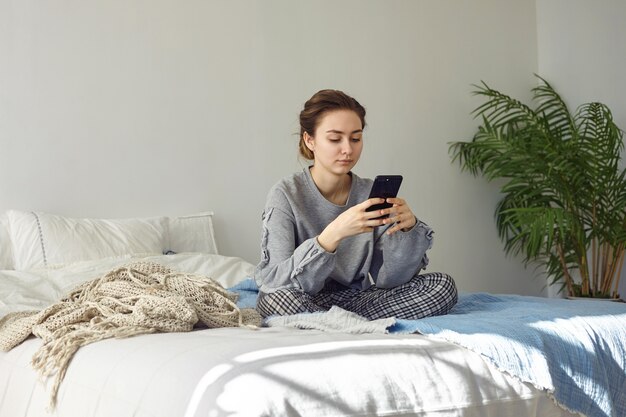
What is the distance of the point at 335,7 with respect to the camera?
15.1 feet

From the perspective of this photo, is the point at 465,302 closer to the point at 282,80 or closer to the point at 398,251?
the point at 398,251

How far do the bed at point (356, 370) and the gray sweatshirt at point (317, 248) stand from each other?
179 mm

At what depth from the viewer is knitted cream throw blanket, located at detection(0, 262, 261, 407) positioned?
6.46 feet

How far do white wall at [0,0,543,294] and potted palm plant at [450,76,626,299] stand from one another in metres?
0.15

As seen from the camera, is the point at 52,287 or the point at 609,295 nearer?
the point at 52,287

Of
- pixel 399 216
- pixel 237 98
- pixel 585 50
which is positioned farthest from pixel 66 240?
pixel 585 50

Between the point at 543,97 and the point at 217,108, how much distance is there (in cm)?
231

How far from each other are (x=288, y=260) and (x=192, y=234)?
1544 mm

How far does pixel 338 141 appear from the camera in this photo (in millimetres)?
2625

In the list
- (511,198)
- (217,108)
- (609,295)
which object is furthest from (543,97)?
(217,108)

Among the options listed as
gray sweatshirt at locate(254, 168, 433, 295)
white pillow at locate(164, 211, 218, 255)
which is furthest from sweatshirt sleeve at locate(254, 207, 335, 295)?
white pillow at locate(164, 211, 218, 255)

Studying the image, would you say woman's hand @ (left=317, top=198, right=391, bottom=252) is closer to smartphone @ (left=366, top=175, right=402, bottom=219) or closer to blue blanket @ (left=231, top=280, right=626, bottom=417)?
smartphone @ (left=366, top=175, right=402, bottom=219)

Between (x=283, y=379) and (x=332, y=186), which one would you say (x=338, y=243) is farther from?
(x=283, y=379)

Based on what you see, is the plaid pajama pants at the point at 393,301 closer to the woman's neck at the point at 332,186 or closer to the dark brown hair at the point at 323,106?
the woman's neck at the point at 332,186
